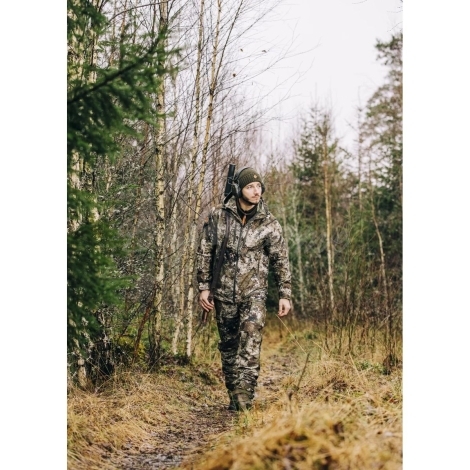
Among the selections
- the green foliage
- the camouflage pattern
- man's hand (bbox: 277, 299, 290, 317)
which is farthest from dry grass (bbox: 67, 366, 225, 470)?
man's hand (bbox: 277, 299, 290, 317)

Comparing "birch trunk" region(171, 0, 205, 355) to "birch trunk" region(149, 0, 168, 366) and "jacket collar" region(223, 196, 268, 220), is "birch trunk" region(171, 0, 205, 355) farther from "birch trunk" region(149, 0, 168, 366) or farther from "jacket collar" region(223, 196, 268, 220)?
"jacket collar" region(223, 196, 268, 220)

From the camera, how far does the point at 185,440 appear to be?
381cm

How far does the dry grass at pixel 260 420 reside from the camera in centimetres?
290

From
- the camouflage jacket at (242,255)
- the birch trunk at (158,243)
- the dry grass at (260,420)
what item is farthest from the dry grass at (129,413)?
the camouflage jacket at (242,255)

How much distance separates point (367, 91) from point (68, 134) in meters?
4.77

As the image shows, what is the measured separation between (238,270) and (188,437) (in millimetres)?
1299

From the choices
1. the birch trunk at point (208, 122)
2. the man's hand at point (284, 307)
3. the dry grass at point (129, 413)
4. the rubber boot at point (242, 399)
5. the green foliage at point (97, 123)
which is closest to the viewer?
the green foliage at point (97, 123)

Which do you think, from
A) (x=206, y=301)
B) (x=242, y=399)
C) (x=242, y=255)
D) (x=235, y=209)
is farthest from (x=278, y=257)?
(x=242, y=399)

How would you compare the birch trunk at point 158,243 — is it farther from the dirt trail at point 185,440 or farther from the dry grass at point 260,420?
the dirt trail at point 185,440

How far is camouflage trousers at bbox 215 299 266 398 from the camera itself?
4.20 m

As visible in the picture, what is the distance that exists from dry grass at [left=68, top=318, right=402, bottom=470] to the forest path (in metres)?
0.01

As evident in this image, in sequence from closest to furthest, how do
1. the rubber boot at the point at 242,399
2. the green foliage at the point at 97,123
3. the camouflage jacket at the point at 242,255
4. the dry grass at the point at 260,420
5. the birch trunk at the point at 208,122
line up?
the dry grass at the point at 260,420, the green foliage at the point at 97,123, the rubber boot at the point at 242,399, the camouflage jacket at the point at 242,255, the birch trunk at the point at 208,122

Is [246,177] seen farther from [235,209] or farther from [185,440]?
[185,440]
